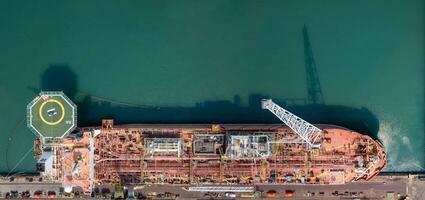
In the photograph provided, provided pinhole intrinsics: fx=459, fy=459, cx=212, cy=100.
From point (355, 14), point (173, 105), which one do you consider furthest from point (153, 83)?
point (355, 14)

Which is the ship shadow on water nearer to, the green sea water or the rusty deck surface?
the green sea water

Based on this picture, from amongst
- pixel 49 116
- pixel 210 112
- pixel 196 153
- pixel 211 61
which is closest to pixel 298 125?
pixel 210 112

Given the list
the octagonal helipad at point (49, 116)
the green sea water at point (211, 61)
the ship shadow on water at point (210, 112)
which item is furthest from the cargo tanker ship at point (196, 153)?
the green sea water at point (211, 61)

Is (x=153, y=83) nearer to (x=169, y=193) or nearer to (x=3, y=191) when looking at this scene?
(x=169, y=193)

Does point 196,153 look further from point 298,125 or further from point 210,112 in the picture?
point 298,125

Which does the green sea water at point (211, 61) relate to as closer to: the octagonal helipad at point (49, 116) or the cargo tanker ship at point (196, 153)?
the cargo tanker ship at point (196, 153)
